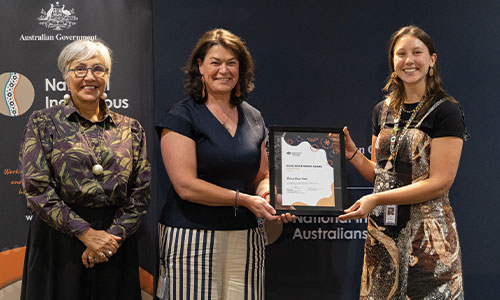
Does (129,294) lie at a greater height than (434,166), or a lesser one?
lesser

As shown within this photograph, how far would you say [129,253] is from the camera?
245cm

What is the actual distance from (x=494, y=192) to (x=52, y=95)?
3006 mm

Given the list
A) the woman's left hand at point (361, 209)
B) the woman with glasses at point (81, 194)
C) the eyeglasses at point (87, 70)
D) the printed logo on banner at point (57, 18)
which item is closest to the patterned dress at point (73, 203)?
the woman with glasses at point (81, 194)

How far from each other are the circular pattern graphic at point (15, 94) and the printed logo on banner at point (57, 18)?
380 millimetres

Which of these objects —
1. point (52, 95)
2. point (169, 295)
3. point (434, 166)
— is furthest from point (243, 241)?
point (52, 95)

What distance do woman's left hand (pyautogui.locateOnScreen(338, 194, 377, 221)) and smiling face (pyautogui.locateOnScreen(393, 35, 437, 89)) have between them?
635 millimetres

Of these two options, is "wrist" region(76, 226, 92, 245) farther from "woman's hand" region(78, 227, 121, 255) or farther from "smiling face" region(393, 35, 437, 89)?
"smiling face" region(393, 35, 437, 89)

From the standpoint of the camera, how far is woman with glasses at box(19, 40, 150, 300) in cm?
226

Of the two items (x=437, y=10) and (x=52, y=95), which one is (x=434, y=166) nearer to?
(x=437, y=10)

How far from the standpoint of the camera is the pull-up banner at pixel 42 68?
3.08m

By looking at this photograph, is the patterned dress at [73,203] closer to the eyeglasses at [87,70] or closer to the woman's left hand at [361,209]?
the eyeglasses at [87,70]

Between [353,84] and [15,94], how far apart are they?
87.0 inches

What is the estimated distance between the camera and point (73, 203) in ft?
7.61

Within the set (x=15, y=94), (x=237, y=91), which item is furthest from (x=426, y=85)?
(x=15, y=94)
